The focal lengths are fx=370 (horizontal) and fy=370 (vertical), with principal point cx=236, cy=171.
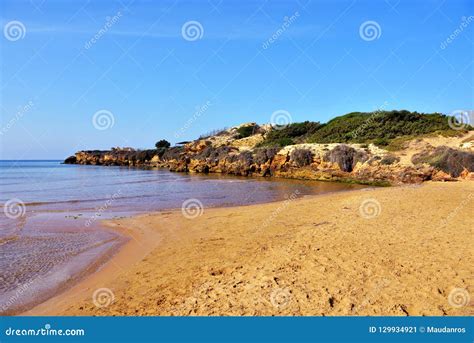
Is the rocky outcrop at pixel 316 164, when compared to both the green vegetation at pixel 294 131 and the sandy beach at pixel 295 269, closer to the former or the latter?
the green vegetation at pixel 294 131

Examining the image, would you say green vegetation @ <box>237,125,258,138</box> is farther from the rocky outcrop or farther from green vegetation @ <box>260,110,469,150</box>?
green vegetation @ <box>260,110,469,150</box>

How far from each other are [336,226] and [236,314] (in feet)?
19.7

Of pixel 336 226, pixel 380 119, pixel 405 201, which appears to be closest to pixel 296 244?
pixel 336 226

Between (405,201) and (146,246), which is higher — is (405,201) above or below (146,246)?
above

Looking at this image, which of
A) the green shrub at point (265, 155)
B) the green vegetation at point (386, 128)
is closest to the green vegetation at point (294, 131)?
the green vegetation at point (386, 128)

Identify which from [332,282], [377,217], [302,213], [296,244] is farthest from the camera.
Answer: [302,213]

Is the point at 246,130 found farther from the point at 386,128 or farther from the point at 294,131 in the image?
the point at 386,128

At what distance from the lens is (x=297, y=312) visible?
17.0 ft

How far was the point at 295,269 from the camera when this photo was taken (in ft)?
22.4

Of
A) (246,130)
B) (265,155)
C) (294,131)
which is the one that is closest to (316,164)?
(265,155)

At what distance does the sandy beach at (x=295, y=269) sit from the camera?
5.47m

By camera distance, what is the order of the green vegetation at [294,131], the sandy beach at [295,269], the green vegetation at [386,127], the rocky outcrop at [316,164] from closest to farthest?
the sandy beach at [295,269] < the rocky outcrop at [316,164] < the green vegetation at [386,127] < the green vegetation at [294,131]

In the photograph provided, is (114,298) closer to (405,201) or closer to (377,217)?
(377,217)

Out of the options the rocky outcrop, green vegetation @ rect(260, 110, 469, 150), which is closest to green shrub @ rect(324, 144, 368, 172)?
the rocky outcrop
